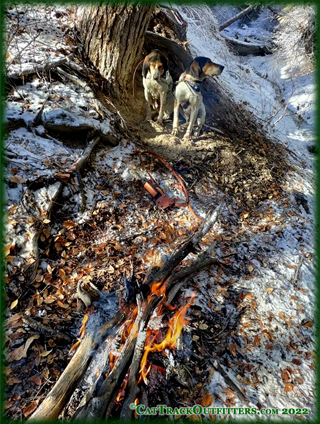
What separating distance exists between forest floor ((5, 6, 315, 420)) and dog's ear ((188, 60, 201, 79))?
1.39 meters

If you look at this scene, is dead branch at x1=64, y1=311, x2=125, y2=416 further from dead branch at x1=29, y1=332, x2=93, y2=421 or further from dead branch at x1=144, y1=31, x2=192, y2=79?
dead branch at x1=144, y1=31, x2=192, y2=79

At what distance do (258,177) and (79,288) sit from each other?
16.6 ft

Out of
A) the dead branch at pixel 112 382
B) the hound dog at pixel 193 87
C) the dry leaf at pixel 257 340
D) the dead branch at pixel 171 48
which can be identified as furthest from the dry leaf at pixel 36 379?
the dead branch at pixel 171 48

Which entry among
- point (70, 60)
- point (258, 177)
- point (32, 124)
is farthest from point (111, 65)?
point (258, 177)

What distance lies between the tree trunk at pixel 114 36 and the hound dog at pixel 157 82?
602 mm

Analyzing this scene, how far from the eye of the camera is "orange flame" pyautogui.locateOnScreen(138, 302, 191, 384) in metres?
2.73

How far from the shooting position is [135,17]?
16.9ft

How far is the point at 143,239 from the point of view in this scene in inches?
Result: 166

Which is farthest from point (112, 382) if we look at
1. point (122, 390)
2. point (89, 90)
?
point (89, 90)

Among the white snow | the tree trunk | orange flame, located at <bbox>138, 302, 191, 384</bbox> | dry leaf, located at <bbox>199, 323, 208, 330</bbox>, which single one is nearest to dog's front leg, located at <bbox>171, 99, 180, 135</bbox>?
the tree trunk

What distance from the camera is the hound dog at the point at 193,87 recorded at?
5102mm

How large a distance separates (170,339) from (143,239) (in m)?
1.65

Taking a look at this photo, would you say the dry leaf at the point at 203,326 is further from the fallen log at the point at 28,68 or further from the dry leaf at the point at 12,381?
the fallen log at the point at 28,68

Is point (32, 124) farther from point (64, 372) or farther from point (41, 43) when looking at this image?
point (64, 372)
